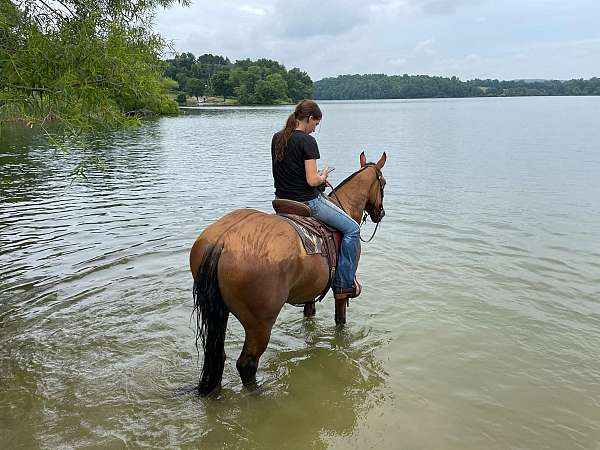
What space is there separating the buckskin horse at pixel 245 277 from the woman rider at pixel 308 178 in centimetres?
64

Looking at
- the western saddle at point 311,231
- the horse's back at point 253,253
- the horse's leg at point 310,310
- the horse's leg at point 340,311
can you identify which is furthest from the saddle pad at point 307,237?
the horse's leg at point 310,310

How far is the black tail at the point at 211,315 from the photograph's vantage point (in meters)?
4.58

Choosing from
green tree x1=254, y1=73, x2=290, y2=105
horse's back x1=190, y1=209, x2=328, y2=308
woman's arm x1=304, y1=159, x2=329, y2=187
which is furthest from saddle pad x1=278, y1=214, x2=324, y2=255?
green tree x1=254, y1=73, x2=290, y2=105

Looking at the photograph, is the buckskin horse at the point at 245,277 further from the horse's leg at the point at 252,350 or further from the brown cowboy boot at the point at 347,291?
the brown cowboy boot at the point at 347,291

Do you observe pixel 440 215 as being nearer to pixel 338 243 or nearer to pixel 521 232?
pixel 521 232

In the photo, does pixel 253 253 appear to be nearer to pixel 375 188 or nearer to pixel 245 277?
pixel 245 277

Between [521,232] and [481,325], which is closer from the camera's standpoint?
[481,325]

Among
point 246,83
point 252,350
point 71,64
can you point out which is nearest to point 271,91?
point 246,83

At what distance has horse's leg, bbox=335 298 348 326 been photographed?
6.76 metres

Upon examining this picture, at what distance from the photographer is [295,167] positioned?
544 centimetres

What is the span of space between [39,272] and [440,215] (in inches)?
400

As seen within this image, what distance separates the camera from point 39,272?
28.3ft

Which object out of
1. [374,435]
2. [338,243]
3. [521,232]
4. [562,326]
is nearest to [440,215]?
[521,232]

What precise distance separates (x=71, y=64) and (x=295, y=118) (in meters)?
5.04
